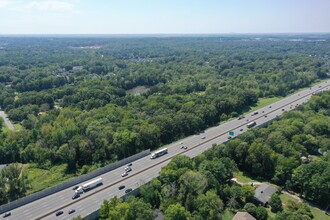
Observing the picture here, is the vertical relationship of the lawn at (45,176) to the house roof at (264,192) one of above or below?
below

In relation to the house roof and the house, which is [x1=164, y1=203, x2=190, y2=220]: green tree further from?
the house roof

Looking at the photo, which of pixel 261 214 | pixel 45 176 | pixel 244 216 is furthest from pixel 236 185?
pixel 45 176

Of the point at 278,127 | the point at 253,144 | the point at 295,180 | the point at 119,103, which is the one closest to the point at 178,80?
the point at 119,103

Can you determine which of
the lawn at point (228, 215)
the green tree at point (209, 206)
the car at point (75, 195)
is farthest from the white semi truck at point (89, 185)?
the lawn at point (228, 215)

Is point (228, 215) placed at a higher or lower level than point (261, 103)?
higher

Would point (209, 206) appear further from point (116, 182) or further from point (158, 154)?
point (158, 154)

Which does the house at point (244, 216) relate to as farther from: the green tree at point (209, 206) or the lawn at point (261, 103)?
the lawn at point (261, 103)
